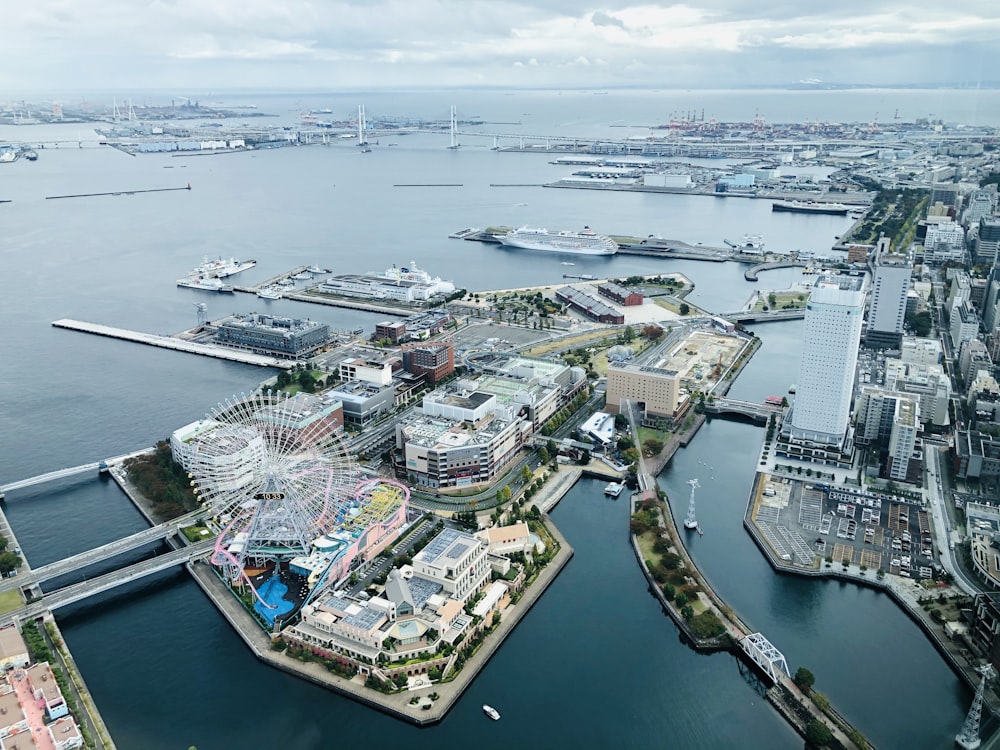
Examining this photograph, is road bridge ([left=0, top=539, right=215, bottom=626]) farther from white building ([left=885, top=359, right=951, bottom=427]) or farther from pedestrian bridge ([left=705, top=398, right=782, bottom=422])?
white building ([left=885, top=359, right=951, bottom=427])

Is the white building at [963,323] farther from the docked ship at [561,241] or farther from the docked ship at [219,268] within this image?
the docked ship at [219,268]

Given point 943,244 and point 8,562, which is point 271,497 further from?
point 943,244

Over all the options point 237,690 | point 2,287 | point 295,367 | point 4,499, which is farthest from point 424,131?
point 237,690

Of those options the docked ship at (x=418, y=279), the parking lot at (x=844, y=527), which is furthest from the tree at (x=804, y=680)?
the docked ship at (x=418, y=279)

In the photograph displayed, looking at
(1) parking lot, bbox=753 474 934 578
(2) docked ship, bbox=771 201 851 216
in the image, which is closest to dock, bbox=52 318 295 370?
(1) parking lot, bbox=753 474 934 578

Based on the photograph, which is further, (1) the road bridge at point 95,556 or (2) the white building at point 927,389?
(2) the white building at point 927,389
